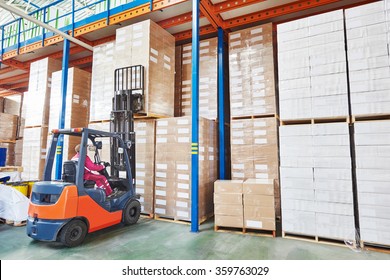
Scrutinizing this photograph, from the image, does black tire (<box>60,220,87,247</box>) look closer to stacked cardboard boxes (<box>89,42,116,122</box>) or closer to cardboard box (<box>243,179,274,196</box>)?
cardboard box (<box>243,179,274,196</box>)

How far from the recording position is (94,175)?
3840mm

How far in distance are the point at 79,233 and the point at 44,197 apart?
70 centimetres

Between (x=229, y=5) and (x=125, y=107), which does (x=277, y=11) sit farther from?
(x=125, y=107)

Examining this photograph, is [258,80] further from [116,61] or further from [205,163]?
[116,61]

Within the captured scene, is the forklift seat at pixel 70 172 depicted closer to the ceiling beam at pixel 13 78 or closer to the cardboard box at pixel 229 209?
the cardboard box at pixel 229 209

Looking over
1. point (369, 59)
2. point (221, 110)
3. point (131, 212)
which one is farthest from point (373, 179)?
point (131, 212)

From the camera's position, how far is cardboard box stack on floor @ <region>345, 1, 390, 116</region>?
335 centimetres

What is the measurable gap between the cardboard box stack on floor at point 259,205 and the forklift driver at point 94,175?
2345 millimetres

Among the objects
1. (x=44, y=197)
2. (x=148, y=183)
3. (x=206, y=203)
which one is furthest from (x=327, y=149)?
(x=44, y=197)

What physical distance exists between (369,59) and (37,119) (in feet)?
26.7

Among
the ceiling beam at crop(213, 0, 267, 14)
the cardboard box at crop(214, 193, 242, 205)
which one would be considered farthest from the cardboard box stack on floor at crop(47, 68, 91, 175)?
the cardboard box at crop(214, 193, 242, 205)

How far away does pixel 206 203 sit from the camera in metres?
4.91

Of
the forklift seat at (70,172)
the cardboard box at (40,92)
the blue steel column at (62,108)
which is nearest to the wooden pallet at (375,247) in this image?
the forklift seat at (70,172)

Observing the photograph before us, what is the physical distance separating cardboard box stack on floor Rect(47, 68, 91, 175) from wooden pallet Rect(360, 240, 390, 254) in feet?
22.2
